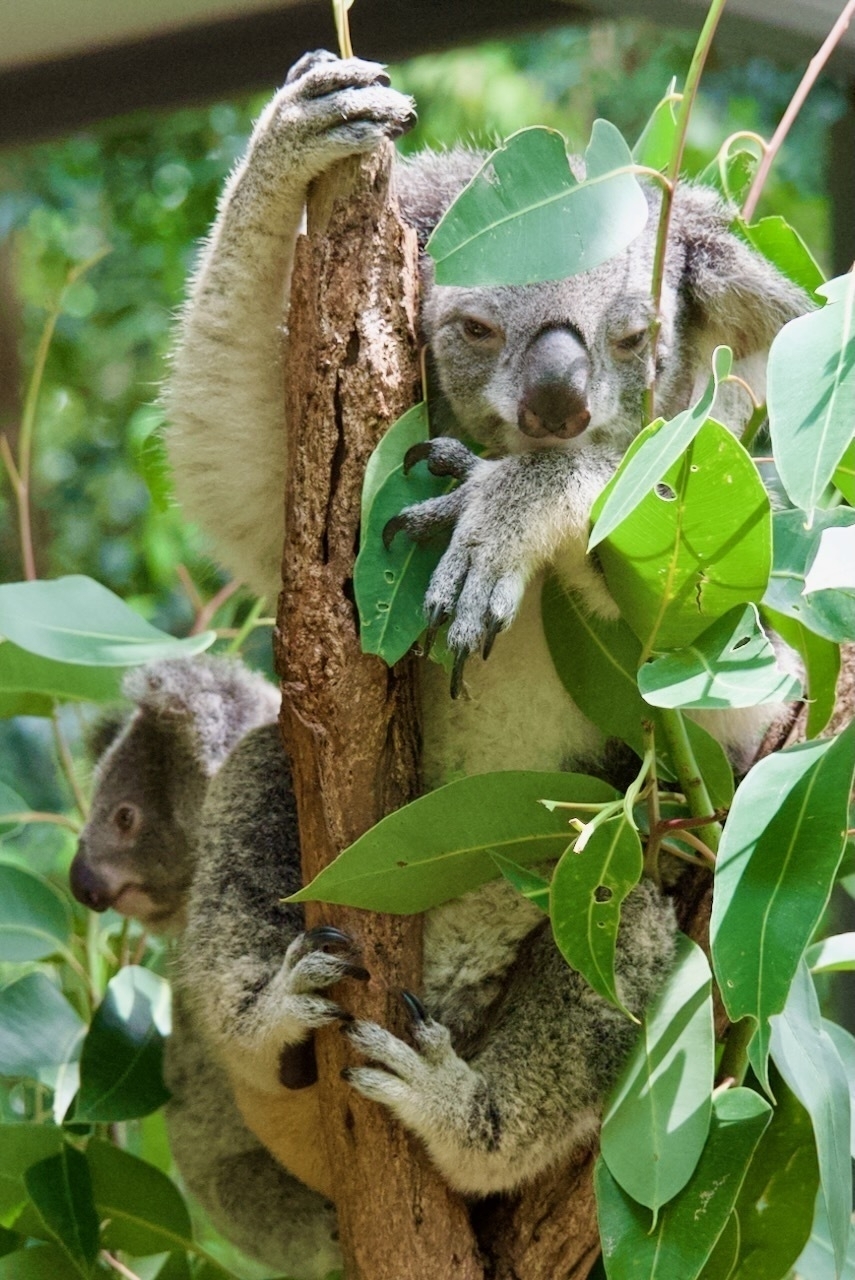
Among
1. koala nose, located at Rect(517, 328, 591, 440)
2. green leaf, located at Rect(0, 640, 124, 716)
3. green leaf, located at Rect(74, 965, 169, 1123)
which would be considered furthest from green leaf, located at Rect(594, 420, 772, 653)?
green leaf, located at Rect(74, 965, 169, 1123)

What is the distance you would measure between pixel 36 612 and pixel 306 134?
0.73 meters

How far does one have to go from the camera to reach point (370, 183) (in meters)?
1.67

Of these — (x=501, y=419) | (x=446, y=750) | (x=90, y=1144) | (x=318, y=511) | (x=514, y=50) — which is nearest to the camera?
(x=318, y=511)

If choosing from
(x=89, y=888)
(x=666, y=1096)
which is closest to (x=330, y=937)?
(x=666, y=1096)

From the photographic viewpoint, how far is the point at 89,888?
7.88 ft

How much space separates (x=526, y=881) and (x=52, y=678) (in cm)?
98

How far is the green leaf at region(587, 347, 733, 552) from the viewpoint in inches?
46.5

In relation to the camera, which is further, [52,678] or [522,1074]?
[52,678]

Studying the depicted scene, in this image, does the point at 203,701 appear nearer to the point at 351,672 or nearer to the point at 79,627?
the point at 79,627

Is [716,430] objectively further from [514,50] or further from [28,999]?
[514,50]

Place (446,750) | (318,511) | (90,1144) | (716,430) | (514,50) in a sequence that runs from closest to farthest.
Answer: (716,430) → (318,511) → (446,750) → (90,1144) → (514,50)

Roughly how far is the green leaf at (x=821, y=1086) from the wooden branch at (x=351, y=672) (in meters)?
0.45

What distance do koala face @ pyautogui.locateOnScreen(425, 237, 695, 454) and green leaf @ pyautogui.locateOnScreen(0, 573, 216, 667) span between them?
0.54 meters

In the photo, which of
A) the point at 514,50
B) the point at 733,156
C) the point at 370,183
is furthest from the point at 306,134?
the point at 514,50
